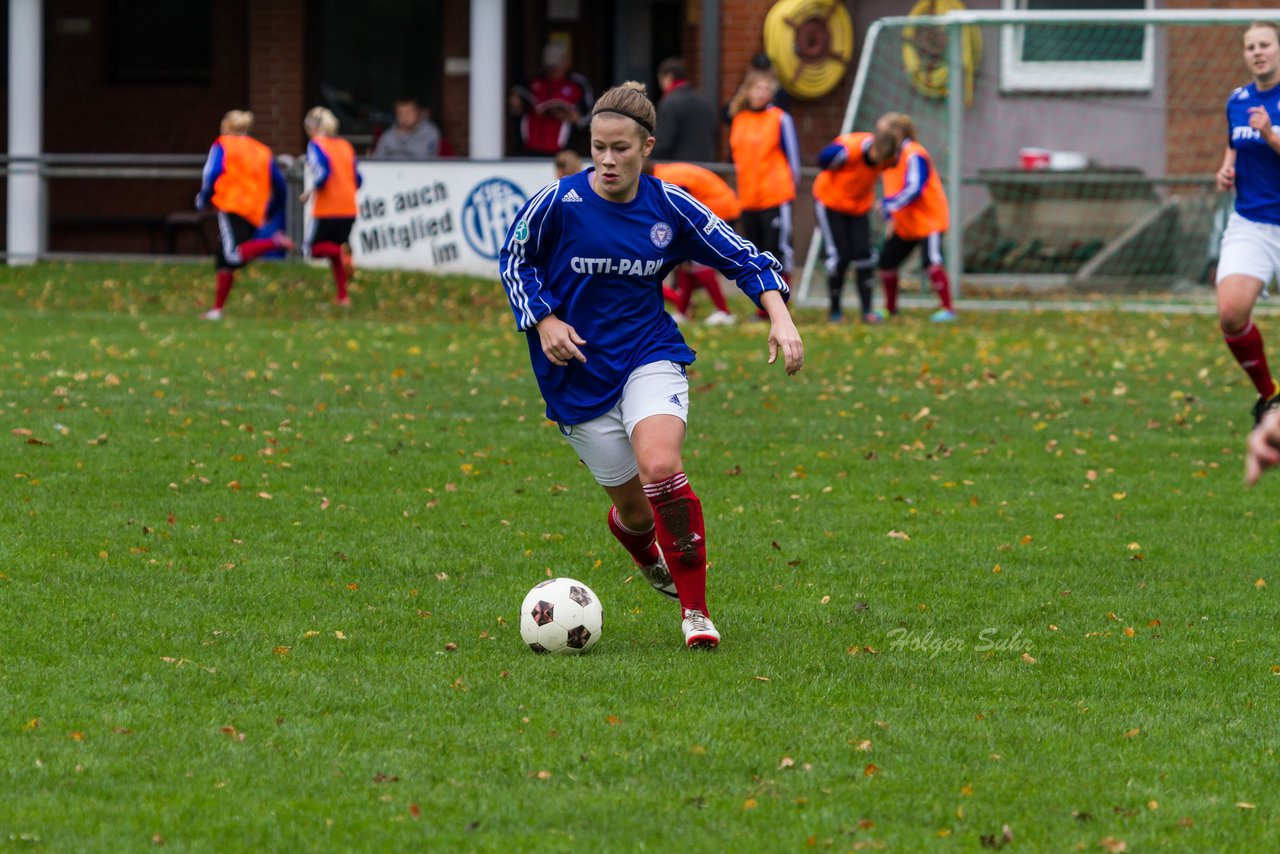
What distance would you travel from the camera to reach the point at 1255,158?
9461 mm

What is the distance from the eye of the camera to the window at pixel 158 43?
76.0 ft

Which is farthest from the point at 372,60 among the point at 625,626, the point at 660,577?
the point at 625,626

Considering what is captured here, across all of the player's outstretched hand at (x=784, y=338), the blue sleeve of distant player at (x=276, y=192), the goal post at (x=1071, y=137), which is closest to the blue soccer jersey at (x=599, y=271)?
the player's outstretched hand at (x=784, y=338)

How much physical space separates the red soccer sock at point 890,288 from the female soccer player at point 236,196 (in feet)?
17.5

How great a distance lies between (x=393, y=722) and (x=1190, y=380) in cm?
909

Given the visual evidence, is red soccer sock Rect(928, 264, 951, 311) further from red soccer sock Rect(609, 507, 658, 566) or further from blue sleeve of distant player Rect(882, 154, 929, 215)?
red soccer sock Rect(609, 507, 658, 566)

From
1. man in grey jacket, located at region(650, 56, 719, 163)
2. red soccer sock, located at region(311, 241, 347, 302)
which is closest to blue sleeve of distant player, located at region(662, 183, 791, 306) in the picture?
red soccer sock, located at region(311, 241, 347, 302)

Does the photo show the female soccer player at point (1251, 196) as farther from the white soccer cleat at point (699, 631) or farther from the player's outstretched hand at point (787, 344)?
the white soccer cleat at point (699, 631)

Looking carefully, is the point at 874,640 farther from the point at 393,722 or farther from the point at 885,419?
the point at 885,419

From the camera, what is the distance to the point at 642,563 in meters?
6.36

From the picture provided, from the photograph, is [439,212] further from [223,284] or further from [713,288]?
[713,288]

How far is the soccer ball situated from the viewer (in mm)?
5605

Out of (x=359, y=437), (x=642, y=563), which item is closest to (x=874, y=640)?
(x=642, y=563)

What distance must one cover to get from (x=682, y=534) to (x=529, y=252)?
0.97m
